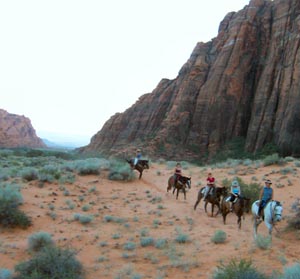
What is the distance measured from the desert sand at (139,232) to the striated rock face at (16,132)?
100464 millimetres

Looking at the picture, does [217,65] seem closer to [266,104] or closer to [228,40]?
[228,40]

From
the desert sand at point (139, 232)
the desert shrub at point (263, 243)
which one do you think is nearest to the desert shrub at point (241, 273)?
the desert sand at point (139, 232)

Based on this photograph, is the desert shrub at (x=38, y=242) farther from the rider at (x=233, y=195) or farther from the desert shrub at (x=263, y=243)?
the rider at (x=233, y=195)

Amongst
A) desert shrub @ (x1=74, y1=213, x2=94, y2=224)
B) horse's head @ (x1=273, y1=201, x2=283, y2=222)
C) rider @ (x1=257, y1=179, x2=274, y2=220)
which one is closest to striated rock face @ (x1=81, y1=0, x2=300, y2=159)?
rider @ (x1=257, y1=179, x2=274, y2=220)

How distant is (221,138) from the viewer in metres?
57.8

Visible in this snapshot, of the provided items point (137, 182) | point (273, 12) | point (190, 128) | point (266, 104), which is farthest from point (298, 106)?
point (137, 182)

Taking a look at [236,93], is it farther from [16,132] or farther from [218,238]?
[16,132]

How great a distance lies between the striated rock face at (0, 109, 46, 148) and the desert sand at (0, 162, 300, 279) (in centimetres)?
10046

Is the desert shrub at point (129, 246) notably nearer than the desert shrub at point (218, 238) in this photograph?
Yes

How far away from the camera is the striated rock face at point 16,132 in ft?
373

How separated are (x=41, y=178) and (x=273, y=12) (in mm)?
57252

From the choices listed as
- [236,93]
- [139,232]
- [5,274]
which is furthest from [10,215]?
[236,93]

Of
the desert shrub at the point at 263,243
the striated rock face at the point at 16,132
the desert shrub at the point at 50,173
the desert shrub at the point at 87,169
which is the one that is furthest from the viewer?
the striated rock face at the point at 16,132

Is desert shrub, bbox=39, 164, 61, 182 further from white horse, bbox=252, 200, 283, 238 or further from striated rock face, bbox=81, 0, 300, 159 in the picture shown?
striated rock face, bbox=81, 0, 300, 159
